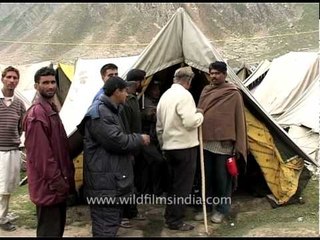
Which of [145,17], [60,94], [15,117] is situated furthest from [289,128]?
[145,17]

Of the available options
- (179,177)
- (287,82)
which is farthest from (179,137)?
(287,82)

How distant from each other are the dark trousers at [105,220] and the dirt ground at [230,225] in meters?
0.68

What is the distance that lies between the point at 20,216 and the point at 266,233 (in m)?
2.88

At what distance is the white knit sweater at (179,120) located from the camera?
4.93 metres

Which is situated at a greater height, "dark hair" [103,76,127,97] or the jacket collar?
"dark hair" [103,76,127,97]

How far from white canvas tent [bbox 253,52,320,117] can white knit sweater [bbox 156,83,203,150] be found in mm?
6023

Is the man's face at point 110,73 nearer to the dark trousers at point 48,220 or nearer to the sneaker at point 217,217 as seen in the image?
the dark trousers at point 48,220

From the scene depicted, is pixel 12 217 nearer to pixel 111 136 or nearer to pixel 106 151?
pixel 106 151

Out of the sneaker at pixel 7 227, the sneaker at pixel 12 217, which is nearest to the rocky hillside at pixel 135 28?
the sneaker at pixel 12 217

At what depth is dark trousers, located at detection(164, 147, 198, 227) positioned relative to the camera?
5.04 m

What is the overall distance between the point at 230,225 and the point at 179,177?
85cm

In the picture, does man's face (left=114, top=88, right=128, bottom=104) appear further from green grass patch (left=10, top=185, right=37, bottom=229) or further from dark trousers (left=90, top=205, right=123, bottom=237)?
green grass patch (left=10, top=185, right=37, bottom=229)

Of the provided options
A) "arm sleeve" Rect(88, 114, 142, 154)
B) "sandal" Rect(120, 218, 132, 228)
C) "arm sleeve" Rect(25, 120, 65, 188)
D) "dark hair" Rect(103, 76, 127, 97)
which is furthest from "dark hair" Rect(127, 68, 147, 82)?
"sandal" Rect(120, 218, 132, 228)

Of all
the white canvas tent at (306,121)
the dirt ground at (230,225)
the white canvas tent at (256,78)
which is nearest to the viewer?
the dirt ground at (230,225)
